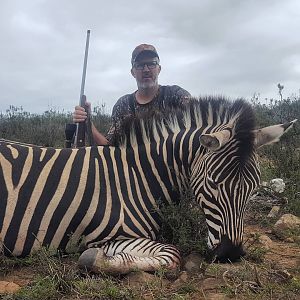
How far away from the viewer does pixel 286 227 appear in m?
3.85

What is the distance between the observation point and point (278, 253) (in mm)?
3340

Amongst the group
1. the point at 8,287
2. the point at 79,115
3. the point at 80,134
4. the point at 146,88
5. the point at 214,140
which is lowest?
the point at 8,287

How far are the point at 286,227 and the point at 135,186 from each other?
1531mm

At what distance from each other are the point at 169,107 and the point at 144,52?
5.75ft

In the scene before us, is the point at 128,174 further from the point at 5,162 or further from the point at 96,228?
the point at 5,162

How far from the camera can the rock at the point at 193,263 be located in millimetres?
→ 2801

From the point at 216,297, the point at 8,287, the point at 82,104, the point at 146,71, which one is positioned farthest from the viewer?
the point at 146,71

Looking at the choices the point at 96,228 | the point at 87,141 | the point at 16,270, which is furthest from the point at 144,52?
the point at 16,270

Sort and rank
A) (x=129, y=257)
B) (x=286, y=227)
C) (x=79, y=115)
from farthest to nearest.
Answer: (x=79, y=115) < (x=286, y=227) < (x=129, y=257)

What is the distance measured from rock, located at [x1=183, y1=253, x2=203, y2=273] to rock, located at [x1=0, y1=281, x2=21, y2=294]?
3.44 ft

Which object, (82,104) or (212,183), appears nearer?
(212,183)

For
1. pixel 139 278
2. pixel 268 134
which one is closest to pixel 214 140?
pixel 268 134

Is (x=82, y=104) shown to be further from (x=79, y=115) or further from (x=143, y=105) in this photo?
(x=143, y=105)

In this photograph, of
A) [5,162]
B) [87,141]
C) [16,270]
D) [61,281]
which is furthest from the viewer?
[87,141]
